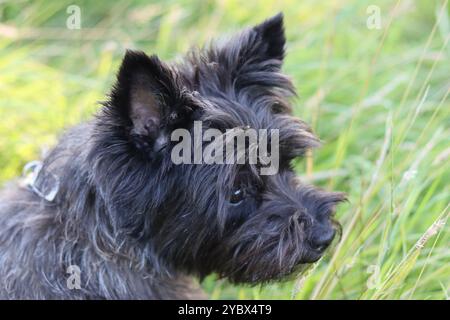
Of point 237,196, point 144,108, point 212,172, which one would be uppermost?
point 144,108

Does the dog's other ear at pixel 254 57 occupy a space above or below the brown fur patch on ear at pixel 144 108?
above

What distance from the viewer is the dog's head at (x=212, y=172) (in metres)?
2.40

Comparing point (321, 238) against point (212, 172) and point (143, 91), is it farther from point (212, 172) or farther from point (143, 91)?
point (143, 91)

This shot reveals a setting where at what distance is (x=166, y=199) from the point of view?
250cm

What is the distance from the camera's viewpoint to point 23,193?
289cm

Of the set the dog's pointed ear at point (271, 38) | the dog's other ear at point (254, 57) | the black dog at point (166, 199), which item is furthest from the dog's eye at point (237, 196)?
the dog's pointed ear at point (271, 38)

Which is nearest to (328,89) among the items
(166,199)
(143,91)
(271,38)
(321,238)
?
(271,38)

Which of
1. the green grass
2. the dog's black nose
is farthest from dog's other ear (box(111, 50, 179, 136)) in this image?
the green grass

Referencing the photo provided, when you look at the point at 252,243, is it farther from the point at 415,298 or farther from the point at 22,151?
the point at 22,151

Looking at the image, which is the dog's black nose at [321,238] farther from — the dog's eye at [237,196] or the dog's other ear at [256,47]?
the dog's other ear at [256,47]

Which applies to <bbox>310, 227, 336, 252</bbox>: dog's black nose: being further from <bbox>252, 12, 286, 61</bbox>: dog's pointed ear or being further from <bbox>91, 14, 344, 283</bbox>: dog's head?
<bbox>252, 12, 286, 61</bbox>: dog's pointed ear

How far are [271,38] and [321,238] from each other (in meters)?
0.87

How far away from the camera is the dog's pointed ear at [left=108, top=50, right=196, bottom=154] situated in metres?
2.24
